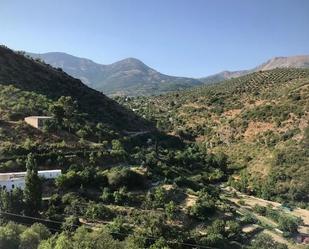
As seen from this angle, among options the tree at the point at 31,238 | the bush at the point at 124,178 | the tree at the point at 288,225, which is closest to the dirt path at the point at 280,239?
the tree at the point at 288,225

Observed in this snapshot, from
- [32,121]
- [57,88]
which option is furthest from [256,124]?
[32,121]

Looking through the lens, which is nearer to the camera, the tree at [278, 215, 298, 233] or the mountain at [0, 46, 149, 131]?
the tree at [278, 215, 298, 233]

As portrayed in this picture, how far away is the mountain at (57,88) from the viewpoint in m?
60.7

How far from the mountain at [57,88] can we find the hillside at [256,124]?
29.0 feet

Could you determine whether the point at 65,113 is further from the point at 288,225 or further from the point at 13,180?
the point at 288,225

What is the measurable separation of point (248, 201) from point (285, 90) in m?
36.1

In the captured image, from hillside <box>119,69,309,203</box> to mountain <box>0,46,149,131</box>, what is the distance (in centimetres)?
884

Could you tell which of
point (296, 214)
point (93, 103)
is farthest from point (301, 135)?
point (93, 103)

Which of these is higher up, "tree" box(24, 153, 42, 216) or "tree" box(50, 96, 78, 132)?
"tree" box(50, 96, 78, 132)

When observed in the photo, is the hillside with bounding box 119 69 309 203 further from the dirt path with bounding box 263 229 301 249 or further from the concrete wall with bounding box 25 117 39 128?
the concrete wall with bounding box 25 117 39 128

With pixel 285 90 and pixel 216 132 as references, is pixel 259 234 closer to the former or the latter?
pixel 216 132

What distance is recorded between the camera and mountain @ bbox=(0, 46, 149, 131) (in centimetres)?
6066

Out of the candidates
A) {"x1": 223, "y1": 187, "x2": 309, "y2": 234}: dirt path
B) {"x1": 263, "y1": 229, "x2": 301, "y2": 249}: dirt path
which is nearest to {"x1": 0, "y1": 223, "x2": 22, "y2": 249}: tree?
{"x1": 263, "y1": 229, "x2": 301, "y2": 249}: dirt path

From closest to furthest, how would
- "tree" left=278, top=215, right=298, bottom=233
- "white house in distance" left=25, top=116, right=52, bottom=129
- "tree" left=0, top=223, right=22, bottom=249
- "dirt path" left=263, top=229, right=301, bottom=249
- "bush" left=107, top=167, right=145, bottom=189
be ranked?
1. "tree" left=0, top=223, right=22, bottom=249
2. "dirt path" left=263, top=229, right=301, bottom=249
3. "tree" left=278, top=215, right=298, bottom=233
4. "bush" left=107, top=167, right=145, bottom=189
5. "white house in distance" left=25, top=116, right=52, bottom=129
